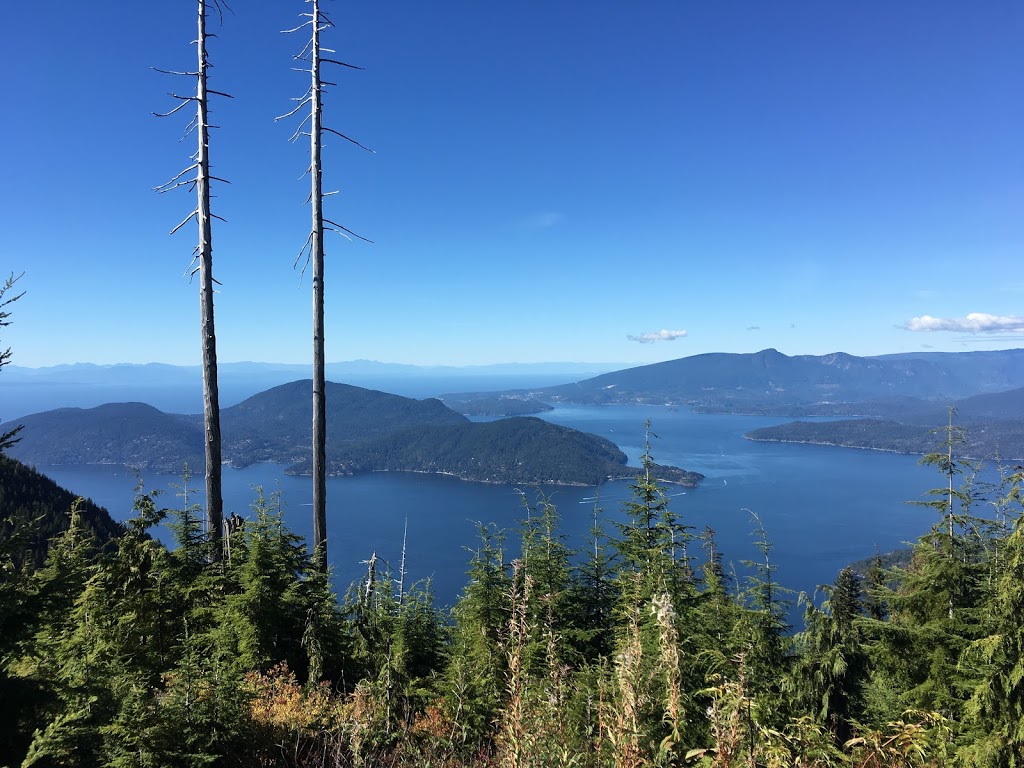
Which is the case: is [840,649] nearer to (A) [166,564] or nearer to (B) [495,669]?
(B) [495,669]

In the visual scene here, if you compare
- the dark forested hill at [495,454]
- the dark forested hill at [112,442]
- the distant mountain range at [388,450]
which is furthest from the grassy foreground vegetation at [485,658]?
the dark forested hill at [112,442]

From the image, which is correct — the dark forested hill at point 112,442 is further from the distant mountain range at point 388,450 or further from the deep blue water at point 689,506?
the deep blue water at point 689,506

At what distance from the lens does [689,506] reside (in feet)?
353

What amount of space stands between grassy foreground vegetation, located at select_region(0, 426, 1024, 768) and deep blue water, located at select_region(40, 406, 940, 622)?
44174 millimetres

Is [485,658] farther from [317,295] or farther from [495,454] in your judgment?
[495,454]

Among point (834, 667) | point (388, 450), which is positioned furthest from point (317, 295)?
point (388, 450)

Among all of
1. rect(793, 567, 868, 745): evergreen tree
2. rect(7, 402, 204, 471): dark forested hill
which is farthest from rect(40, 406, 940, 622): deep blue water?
rect(793, 567, 868, 745): evergreen tree

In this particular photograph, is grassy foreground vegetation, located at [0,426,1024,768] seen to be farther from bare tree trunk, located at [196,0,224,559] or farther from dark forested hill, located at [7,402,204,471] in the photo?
dark forested hill, located at [7,402,204,471]

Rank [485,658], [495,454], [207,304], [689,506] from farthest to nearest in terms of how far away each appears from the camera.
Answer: [495,454], [689,506], [207,304], [485,658]

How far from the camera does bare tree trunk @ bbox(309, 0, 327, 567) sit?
858 centimetres

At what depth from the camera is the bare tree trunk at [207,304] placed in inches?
311

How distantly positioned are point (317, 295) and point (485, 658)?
613 cm

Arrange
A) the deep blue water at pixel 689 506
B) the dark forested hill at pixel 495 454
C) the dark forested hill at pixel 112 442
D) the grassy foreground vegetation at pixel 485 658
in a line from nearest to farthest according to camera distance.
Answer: the grassy foreground vegetation at pixel 485 658
the deep blue water at pixel 689 506
the dark forested hill at pixel 495 454
the dark forested hill at pixel 112 442

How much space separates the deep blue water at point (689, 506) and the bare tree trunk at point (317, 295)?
4414cm
